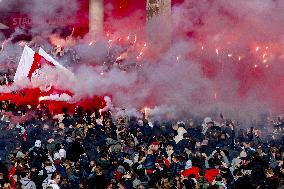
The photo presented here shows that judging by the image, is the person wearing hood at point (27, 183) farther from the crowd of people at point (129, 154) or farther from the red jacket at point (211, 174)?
the red jacket at point (211, 174)

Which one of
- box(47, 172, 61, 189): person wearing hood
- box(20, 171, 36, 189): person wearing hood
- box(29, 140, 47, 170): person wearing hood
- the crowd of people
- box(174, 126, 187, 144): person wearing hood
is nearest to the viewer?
box(47, 172, 61, 189): person wearing hood

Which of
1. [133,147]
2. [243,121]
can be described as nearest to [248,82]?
[243,121]

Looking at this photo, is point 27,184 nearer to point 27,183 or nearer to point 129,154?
point 27,183

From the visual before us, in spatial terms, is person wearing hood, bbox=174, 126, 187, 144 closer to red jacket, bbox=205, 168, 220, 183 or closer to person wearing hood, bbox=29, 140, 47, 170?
red jacket, bbox=205, 168, 220, 183

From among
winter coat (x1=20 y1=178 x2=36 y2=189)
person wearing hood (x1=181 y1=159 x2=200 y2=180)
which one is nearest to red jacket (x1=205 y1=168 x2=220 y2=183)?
person wearing hood (x1=181 y1=159 x2=200 y2=180)

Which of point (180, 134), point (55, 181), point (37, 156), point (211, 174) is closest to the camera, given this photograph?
point (55, 181)

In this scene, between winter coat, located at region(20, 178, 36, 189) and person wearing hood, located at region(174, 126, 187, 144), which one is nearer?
winter coat, located at region(20, 178, 36, 189)

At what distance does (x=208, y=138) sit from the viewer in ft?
44.0

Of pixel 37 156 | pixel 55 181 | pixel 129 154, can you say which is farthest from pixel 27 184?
pixel 129 154

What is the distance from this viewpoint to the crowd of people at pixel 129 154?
9469 millimetres

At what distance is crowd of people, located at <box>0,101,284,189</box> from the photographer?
9.47 meters

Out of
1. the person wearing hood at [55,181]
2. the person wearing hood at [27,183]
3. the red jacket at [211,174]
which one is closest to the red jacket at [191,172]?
the red jacket at [211,174]

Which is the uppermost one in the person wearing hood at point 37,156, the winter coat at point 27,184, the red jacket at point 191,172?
the person wearing hood at point 37,156

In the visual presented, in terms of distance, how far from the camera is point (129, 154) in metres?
11.6
